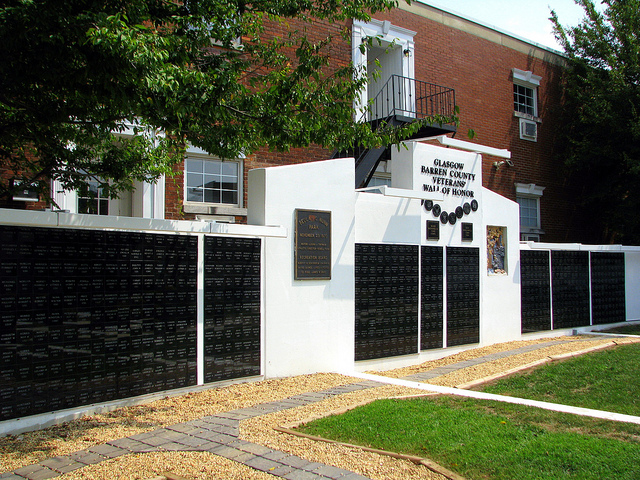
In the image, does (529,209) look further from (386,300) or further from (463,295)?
(386,300)

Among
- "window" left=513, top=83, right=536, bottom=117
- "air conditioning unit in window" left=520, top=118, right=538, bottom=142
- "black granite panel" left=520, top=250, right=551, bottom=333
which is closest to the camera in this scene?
"black granite panel" left=520, top=250, right=551, bottom=333

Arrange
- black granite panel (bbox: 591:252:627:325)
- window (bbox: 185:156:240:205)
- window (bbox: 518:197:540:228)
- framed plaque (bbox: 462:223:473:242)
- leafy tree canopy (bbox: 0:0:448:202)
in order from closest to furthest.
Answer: leafy tree canopy (bbox: 0:0:448:202) → window (bbox: 185:156:240:205) → framed plaque (bbox: 462:223:473:242) → black granite panel (bbox: 591:252:627:325) → window (bbox: 518:197:540:228)

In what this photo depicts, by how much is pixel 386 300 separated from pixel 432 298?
4.35ft

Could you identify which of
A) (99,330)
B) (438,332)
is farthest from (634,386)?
(99,330)

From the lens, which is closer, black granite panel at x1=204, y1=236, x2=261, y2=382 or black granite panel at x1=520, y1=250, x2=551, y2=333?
black granite panel at x1=204, y1=236, x2=261, y2=382

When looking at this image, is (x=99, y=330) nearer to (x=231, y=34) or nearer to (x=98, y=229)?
(x=98, y=229)

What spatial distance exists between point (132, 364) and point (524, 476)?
4368 mm

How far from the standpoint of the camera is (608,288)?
15008 millimetres

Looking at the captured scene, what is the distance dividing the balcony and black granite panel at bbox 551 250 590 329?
4.33 metres

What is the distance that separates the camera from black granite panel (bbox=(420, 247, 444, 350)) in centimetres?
1074

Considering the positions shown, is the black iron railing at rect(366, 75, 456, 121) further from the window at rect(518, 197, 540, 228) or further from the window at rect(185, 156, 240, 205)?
the window at rect(518, 197, 540, 228)

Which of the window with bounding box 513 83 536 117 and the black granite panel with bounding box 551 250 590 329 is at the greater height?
the window with bounding box 513 83 536 117

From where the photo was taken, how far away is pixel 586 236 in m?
19.0

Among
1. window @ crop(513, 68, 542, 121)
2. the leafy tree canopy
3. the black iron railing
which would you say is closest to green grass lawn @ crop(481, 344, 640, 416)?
the leafy tree canopy
